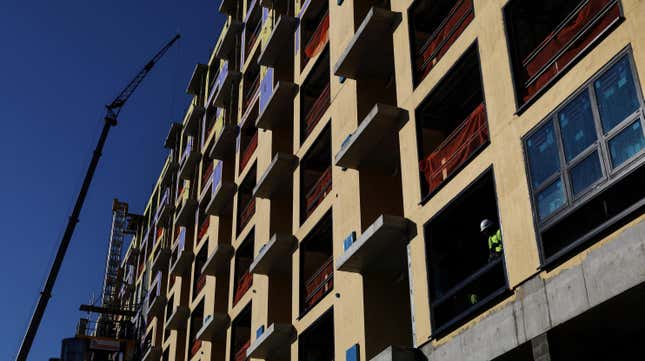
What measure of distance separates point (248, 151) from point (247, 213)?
3690 mm

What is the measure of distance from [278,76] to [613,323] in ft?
95.0

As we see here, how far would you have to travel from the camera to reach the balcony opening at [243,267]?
135 feet

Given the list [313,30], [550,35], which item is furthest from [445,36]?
[313,30]

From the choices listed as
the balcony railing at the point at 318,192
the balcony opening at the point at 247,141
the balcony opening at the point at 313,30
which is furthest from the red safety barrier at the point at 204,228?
the balcony railing at the point at 318,192

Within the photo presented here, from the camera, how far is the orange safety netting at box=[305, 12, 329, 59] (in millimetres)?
36844

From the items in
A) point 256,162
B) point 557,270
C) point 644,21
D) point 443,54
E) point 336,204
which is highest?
point 256,162

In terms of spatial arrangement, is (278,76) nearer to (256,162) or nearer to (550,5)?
(256,162)

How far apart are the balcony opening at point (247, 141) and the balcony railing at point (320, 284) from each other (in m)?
13.2

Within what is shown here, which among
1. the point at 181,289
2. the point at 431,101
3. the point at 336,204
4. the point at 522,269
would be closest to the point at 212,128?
the point at 181,289

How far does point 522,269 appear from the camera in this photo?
1877cm

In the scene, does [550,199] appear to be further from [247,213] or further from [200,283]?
[200,283]

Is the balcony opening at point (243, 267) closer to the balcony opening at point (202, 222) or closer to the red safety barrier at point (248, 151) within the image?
the red safety barrier at point (248, 151)

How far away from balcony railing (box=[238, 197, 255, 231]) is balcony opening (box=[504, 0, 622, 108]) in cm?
2225

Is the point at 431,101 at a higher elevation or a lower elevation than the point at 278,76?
lower
